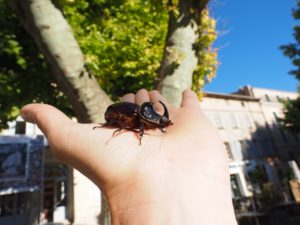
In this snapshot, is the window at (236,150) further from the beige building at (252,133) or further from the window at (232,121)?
the window at (232,121)

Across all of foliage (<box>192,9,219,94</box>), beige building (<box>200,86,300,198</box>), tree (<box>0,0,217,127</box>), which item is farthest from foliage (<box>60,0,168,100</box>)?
beige building (<box>200,86,300,198</box>)

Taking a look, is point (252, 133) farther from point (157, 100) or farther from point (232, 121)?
point (157, 100)

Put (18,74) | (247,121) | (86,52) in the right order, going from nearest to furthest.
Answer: (18,74), (86,52), (247,121)

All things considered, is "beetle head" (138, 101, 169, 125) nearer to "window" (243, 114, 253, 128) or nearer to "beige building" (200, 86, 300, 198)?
"beige building" (200, 86, 300, 198)

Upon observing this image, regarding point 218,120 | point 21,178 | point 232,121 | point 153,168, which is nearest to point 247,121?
point 232,121

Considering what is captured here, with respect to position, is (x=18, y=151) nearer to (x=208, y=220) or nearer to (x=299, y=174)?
(x=208, y=220)

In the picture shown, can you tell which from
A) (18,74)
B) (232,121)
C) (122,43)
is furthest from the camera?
(232,121)

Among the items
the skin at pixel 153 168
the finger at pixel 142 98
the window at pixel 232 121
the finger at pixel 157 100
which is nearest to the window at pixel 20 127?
the finger at pixel 142 98
